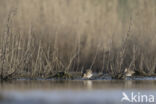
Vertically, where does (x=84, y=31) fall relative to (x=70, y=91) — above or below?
above

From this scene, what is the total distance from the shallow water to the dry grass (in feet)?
7.05

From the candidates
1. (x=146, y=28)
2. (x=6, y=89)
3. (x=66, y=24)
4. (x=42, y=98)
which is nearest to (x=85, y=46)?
(x=66, y=24)

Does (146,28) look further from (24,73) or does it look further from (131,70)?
(24,73)

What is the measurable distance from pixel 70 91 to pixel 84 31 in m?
6.74

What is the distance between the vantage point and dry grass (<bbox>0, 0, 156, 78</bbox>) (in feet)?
62.5

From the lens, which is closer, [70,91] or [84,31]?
[70,91]

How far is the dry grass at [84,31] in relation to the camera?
19.1m

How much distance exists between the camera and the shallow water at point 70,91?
12320 mm

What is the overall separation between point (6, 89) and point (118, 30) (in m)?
7.38

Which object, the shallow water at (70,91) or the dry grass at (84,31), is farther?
the dry grass at (84,31)

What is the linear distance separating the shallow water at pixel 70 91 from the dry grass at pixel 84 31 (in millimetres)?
2150

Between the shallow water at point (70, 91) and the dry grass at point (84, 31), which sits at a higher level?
the dry grass at point (84, 31)

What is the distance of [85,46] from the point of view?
20.0m

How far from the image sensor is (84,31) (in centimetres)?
2045
